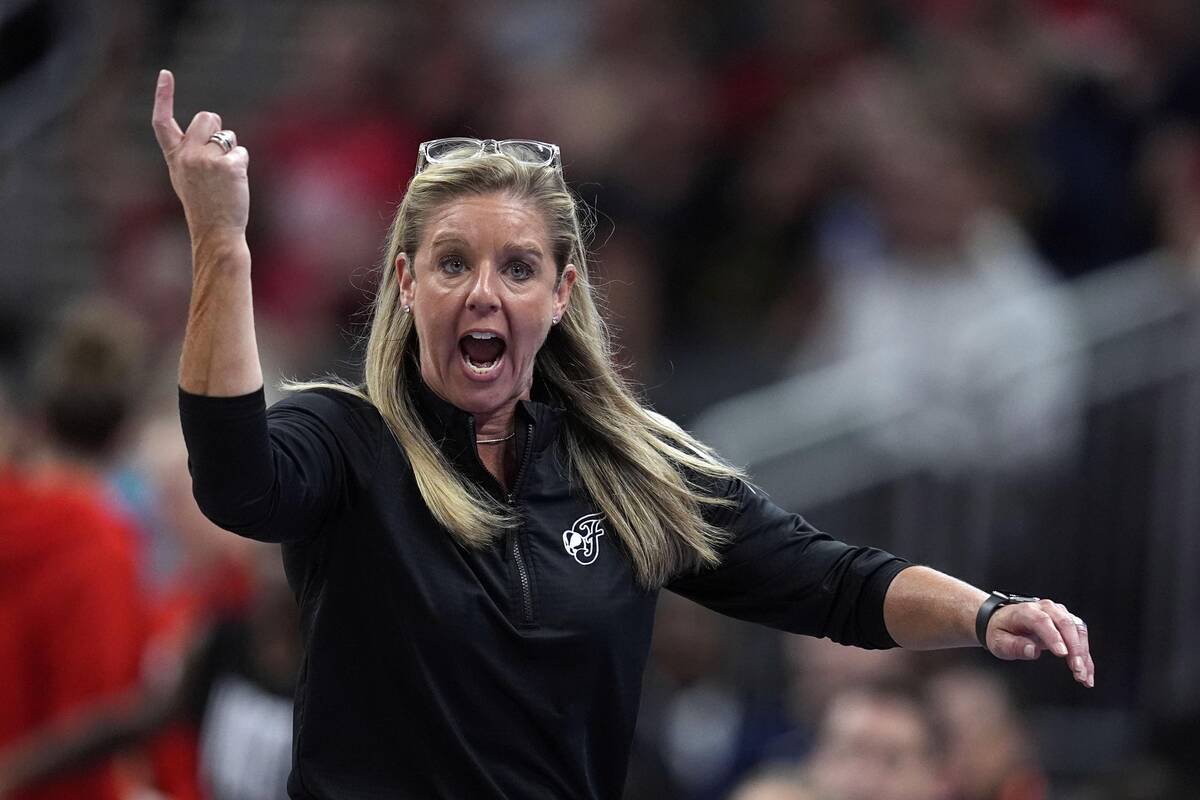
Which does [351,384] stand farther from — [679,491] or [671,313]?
[671,313]

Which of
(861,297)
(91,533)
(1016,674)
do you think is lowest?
(1016,674)

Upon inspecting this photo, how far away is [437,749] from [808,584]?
75cm

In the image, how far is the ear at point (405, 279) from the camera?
3.37 meters

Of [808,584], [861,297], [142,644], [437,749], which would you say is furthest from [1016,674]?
[437,749]

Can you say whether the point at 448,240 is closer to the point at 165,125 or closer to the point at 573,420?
the point at 573,420

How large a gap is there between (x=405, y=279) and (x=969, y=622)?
1.07 m

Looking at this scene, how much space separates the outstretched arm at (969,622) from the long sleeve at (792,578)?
5cm

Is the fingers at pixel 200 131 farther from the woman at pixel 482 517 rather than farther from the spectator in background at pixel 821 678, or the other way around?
the spectator in background at pixel 821 678

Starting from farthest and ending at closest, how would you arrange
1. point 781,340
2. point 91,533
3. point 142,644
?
point 781,340 → point 142,644 → point 91,533

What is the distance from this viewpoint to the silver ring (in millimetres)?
2928

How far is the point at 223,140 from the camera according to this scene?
2.94 m

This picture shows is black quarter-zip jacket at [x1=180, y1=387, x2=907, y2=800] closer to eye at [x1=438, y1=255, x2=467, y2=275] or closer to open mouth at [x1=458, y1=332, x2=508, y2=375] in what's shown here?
open mouth at [x1=458, y1=332, x2=508, y2=375]

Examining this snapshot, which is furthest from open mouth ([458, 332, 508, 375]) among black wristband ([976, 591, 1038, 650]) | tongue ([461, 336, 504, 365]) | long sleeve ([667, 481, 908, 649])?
black wristband ([976, 591, 1038, 650])

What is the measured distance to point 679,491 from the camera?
11.4 ft
